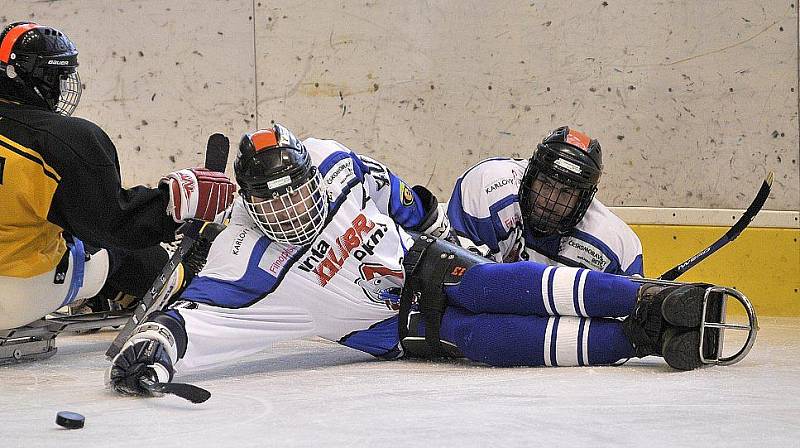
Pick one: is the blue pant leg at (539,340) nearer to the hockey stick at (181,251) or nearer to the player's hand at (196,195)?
the player's hand at (196,195)

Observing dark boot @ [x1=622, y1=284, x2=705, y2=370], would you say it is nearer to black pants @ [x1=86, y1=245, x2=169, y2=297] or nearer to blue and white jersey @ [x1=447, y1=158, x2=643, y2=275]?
blue and white jersey @ [x1=447, y1=158, x2=643, y2=275]

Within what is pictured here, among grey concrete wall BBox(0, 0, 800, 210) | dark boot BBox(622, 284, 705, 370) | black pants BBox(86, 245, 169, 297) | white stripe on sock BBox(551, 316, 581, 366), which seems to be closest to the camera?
dark boot BBox(622, 284, 705, 370)

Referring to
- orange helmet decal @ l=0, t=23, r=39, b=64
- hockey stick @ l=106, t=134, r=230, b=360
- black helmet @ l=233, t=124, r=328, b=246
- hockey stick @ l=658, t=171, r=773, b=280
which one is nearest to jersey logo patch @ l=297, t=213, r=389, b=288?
black helmet @ l=233, t=124, r=328, b=246

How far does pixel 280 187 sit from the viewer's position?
2789 millimetres

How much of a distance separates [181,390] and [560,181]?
4.87 feet

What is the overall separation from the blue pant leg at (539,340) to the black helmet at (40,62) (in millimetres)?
1476

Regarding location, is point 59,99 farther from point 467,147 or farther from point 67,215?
point 467,147

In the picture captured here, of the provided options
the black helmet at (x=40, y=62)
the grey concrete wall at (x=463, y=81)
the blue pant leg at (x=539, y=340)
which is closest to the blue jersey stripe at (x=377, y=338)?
the blue pant leg at (x=539, y=340)

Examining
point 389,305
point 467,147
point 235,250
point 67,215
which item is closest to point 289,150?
point 235,250

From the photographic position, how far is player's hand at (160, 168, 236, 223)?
10.8 ft

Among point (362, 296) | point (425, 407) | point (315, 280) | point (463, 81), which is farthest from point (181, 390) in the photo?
point (463, 81)

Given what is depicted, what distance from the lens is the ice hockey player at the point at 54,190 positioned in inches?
128

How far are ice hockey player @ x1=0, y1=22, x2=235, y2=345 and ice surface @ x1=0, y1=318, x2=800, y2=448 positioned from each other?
0.33 m

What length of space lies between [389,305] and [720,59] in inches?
93.0
